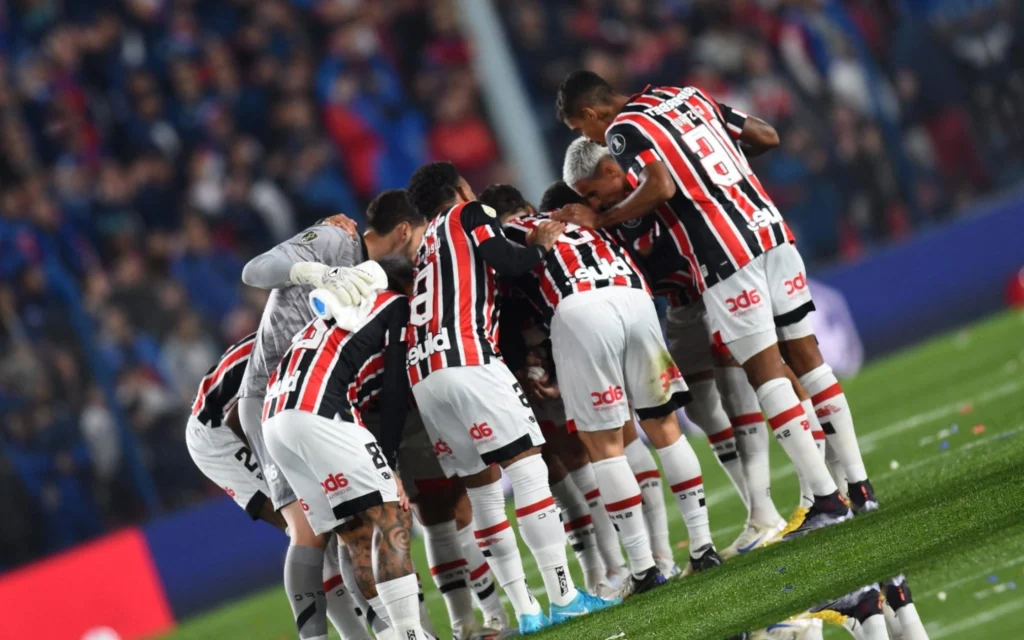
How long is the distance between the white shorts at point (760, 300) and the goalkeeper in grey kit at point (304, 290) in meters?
1.54

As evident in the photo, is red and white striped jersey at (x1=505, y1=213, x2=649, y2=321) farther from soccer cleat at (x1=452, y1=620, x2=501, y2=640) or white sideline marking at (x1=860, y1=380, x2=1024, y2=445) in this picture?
white sideline marking at (x1=860, y1=380, x2=1024, y2=445)

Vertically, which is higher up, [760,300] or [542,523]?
[760,300]

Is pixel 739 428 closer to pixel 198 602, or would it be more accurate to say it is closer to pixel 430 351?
pixel 430 351

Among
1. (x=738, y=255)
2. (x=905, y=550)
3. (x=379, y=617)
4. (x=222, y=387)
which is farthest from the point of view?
(x=222, y=387)

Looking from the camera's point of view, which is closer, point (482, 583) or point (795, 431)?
point (795, 431)

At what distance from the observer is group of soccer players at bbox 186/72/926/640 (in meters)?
6.40

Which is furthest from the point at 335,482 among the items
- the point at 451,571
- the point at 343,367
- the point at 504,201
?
the point at 504,201

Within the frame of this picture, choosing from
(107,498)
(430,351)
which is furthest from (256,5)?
(430,351)

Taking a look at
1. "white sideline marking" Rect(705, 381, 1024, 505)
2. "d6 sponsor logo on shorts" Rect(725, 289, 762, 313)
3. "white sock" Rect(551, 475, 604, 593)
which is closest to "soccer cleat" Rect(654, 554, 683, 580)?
"white sock" Rect(551, 475, 604, 593)

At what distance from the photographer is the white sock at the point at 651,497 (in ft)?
22.8

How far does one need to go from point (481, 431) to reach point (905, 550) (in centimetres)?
186

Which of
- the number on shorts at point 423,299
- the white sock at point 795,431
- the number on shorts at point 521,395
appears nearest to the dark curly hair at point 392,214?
the number on shorts at point 423,299

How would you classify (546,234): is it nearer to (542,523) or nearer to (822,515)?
(542,523)

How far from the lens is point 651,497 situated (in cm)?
696
